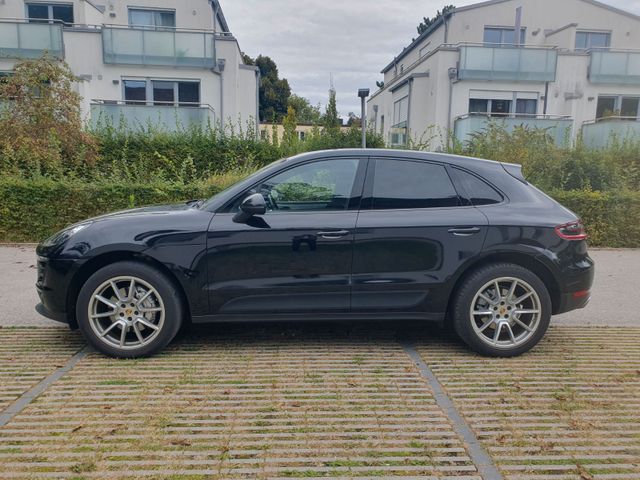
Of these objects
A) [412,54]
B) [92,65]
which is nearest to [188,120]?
[92,65]

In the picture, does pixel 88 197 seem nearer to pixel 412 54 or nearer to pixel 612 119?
pixel 612 119

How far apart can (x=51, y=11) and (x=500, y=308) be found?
23.3 m

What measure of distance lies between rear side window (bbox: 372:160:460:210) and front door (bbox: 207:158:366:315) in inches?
11.6

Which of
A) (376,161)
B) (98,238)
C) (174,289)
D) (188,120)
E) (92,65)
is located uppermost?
(92,65)

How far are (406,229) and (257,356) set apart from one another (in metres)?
1.63

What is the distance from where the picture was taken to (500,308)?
4.26m

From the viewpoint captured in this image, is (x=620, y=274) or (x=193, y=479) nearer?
(x=193, y=479)

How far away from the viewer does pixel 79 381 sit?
147 inches

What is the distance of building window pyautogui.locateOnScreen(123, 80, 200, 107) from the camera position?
19656 millimetres

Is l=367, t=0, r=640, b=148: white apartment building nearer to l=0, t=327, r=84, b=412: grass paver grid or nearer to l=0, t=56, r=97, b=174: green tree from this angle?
l=0, t=56, r=97, b=174: green tree

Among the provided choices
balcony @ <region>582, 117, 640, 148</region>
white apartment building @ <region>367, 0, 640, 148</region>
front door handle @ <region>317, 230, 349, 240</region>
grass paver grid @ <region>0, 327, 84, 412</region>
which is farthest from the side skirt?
balcony @ <region>582, 117, 640, 148</region>

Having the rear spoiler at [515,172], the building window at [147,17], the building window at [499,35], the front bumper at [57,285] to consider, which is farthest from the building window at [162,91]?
the rear spoiler at [515,172]

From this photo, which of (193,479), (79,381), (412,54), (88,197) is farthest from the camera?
(412,54)

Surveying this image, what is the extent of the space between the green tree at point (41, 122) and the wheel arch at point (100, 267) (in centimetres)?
732
